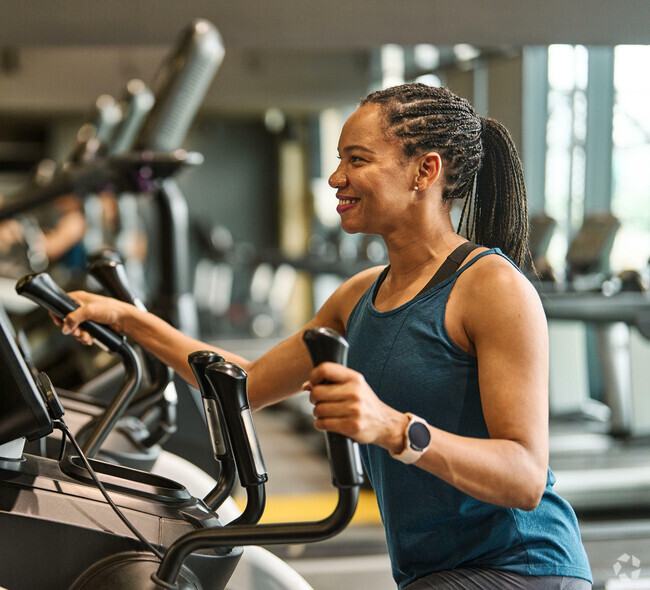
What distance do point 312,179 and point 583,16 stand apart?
9.47 metres

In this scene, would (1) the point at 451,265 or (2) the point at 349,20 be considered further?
(2) the point at 349,20

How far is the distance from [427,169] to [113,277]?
0.63 metres

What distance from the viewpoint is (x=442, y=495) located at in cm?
112

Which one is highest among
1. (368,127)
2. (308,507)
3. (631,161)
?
(368,127)

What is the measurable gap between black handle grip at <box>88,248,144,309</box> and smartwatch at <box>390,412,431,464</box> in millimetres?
772

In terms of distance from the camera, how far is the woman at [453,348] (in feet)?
3.28

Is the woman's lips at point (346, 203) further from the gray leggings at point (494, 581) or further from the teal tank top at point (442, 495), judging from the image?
the gray leggings at point (494, 581)

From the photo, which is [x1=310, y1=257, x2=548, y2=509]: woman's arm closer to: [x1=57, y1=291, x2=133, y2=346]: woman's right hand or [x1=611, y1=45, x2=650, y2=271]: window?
[x1=57, y1=291, x2=133, y2=346]: woman's right hand

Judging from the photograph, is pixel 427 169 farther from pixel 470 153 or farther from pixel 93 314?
pixel 93 314

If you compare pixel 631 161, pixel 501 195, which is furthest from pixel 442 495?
pixel 631 161

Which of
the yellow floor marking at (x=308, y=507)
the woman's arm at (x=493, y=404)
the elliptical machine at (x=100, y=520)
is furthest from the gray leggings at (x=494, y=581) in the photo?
the yellow floor marking at (x=308, y=507)

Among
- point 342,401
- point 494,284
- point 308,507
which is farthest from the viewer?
point 308,507

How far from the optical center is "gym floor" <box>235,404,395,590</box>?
8.34ft

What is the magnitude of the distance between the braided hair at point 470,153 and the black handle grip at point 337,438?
441 millimetres
